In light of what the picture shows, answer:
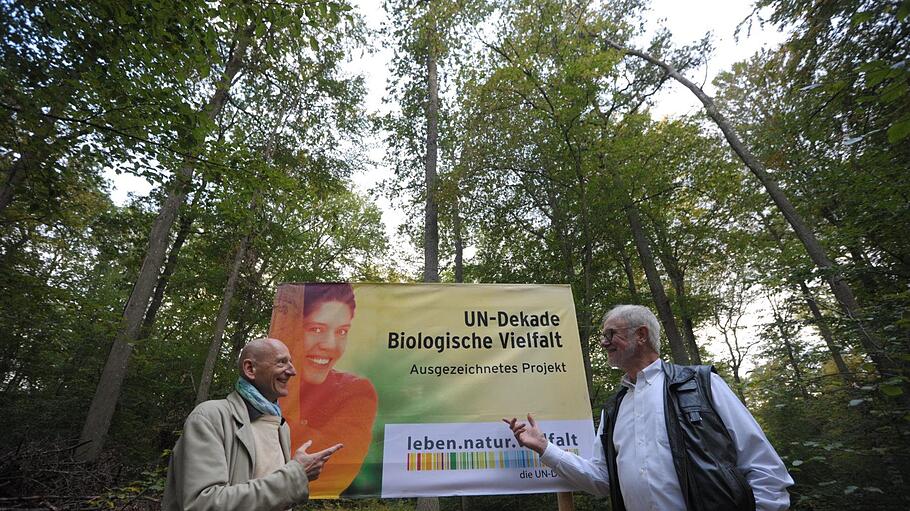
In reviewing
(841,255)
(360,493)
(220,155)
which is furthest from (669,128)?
(360,493)

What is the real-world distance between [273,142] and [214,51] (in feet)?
28.6

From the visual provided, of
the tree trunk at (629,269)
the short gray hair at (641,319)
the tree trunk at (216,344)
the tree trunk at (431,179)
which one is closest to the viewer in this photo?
the short gray hair at (641,319)

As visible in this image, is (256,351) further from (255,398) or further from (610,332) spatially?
(610,332)

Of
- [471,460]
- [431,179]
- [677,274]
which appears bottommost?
[471,460]

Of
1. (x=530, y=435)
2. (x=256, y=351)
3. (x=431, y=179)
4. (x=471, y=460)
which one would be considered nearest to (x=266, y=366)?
(x=256, y=351)

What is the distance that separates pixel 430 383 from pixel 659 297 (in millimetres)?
8854

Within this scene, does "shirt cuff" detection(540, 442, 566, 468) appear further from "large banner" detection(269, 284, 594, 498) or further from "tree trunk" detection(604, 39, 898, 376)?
"tree trunk" detection(604, 39, 898, 376)

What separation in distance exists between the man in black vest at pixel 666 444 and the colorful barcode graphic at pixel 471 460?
253 mm

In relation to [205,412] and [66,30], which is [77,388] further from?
[205,412]

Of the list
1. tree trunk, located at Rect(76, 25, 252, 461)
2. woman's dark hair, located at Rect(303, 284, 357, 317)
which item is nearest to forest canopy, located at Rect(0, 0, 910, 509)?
tree trunk, located at Rect(76, 25, 252, 461)

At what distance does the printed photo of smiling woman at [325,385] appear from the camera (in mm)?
2572

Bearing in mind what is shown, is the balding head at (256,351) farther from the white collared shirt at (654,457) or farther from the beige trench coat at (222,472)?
the white collared shirt at (654,457)

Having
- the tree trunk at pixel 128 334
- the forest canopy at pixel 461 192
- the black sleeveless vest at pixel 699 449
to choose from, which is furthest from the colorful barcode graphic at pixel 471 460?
the tree trunk at pixel 128 334

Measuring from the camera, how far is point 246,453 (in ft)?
5.93
